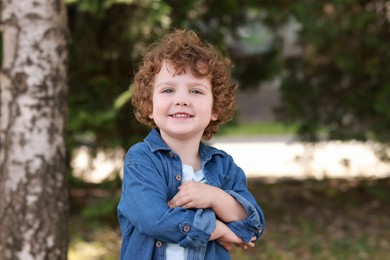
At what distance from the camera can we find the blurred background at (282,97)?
22.7ft

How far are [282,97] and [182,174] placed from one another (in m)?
6.30

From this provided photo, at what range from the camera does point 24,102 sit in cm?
442

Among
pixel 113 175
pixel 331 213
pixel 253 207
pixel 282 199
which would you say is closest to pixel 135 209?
pixel 253 207

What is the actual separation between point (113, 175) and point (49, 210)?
10.2 ft

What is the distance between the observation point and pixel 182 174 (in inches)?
98.8

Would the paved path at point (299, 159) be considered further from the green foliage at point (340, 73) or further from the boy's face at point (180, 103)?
the boy's face at point (180, 103)

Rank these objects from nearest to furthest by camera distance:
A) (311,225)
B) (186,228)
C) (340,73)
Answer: (186,228), (311,225), (340,73)

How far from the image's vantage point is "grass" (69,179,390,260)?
22.4 ft

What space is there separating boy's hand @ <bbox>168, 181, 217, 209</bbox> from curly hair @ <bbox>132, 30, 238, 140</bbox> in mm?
374

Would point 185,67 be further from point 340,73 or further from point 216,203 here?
point 340,73

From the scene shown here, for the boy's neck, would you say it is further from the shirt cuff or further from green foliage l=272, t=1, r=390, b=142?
green foliage l=272, t=1, r=390, b=142

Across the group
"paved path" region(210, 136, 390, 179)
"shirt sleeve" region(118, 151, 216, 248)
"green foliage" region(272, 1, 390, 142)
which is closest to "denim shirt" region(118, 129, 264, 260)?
"shirt sleeve" region(118, 151, 216, 248)

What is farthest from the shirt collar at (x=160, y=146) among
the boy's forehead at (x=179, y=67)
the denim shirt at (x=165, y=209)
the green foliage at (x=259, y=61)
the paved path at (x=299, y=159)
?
the paved path at (x=299, y=159)

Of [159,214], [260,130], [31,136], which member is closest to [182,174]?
[159,214]
